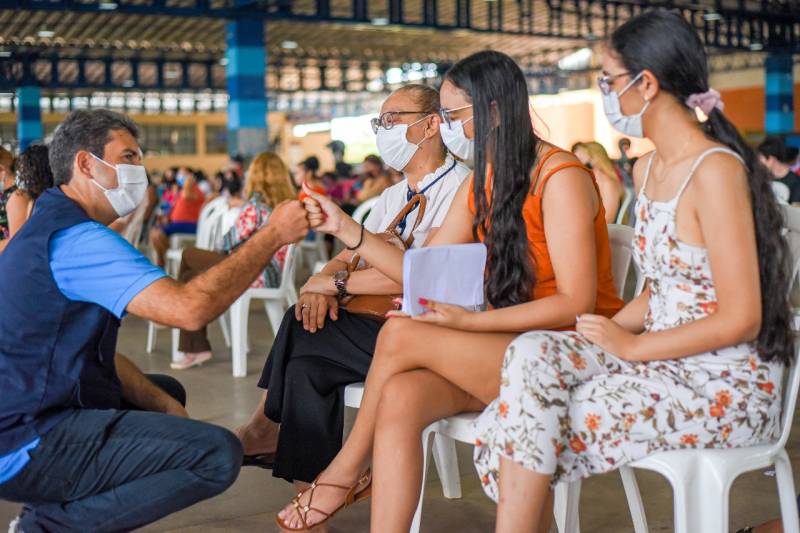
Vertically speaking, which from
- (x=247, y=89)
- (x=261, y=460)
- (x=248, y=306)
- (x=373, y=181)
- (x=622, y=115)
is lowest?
(x=261, y=460)

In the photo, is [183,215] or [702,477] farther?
[183,215]

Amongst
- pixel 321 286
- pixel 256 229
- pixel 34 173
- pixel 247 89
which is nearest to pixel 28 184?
pixel 34 173

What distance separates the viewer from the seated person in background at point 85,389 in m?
1.99

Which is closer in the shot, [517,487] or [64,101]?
[517,487]

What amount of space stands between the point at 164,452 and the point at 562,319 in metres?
0.87

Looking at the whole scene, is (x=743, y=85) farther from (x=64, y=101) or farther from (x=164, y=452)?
(x=164, y=452)

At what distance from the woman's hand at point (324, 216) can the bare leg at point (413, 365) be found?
32cm

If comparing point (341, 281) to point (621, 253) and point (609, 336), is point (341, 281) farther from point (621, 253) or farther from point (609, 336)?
point (609, 336)

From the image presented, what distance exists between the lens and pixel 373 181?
31.8 feet

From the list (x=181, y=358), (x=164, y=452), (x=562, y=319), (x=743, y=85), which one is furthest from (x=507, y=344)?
(x=743, y=85)

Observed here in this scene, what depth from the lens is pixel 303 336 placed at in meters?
2.68

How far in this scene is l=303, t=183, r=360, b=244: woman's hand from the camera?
2.35 m

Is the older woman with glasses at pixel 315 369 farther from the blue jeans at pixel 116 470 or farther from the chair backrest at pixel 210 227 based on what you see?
the chair backrest at pixel 210 227

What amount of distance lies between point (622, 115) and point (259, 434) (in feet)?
4.75
